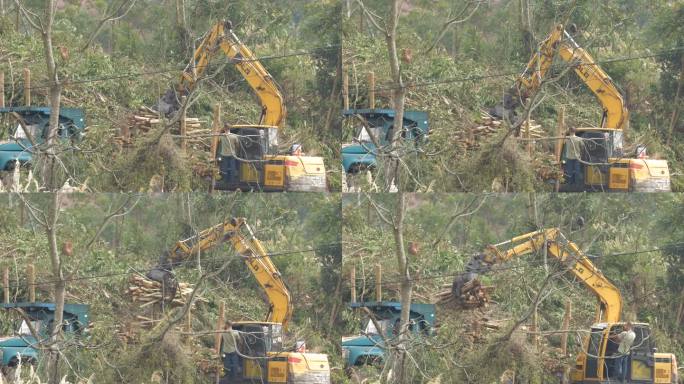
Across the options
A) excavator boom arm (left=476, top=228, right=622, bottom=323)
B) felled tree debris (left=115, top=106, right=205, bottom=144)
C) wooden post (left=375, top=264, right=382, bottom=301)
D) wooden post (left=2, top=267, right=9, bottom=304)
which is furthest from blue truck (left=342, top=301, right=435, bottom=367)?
wooden post (left=2, top=267, right=9, bottom=304)

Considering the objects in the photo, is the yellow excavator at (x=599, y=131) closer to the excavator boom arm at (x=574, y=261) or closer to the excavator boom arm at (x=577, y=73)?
the excavator boom arm at (x=577, y=73)

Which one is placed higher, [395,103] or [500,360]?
[395,103]

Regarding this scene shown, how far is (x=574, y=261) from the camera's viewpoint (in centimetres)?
2008

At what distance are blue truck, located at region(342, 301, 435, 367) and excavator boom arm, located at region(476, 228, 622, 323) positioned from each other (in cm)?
96

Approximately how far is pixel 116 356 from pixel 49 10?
Answer: 4.44 m

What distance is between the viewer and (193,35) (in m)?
20.8

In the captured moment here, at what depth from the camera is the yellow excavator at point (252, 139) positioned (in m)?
20.1

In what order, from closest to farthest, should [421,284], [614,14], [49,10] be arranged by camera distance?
[49,10] < [421,284] < [614,14]

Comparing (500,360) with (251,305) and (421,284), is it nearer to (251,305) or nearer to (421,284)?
(421,284)

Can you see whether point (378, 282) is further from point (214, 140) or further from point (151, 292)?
point (151, 292)

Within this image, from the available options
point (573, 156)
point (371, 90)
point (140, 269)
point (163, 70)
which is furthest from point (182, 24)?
point (573, 156)

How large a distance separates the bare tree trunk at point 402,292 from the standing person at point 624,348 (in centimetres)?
253

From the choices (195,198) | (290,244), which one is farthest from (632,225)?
(195,198)

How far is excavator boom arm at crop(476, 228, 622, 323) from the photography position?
20.3 m
